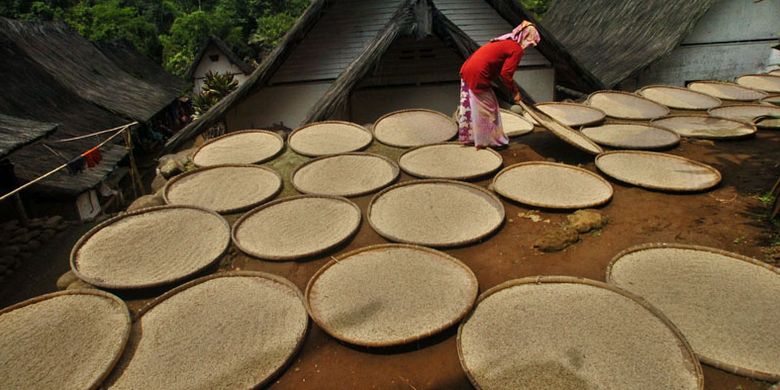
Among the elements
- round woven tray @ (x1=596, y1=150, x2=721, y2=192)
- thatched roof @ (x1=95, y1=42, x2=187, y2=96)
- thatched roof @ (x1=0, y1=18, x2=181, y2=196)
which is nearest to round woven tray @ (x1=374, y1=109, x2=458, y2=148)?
round woven tray @ (x1=596, y1=150, x2=721, y2=192)

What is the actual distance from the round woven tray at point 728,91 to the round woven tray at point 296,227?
19.3 feet

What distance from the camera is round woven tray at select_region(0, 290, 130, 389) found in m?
2.00

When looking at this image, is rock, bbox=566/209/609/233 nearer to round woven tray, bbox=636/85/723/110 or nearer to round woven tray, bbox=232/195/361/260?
round woven tray, bbox=232/195/361/260

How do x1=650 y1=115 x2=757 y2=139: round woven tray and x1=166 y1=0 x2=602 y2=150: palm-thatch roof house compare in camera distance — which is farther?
x1=166 y1=0 x2=602 y2=150: palm-thatch roof house

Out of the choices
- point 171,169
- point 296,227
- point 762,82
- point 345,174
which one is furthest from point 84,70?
point 762,82

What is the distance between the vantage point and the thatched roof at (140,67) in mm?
15539

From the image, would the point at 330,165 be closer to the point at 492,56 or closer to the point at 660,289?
the point at 492,56

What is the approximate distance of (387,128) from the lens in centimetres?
508

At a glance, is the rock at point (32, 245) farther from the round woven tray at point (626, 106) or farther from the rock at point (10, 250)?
the round woven tray at point (626, 106)

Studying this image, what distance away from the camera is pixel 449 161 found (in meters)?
4.17

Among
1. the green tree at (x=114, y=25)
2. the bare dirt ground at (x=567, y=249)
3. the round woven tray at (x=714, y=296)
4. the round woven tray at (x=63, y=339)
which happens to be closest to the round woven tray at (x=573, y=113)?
the bare dirt ground at (x=567, y=249)

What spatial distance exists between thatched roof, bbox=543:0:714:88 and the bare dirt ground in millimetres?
4848

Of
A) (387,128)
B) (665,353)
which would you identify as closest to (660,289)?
(665,353)

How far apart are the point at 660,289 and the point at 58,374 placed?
10.2ft
